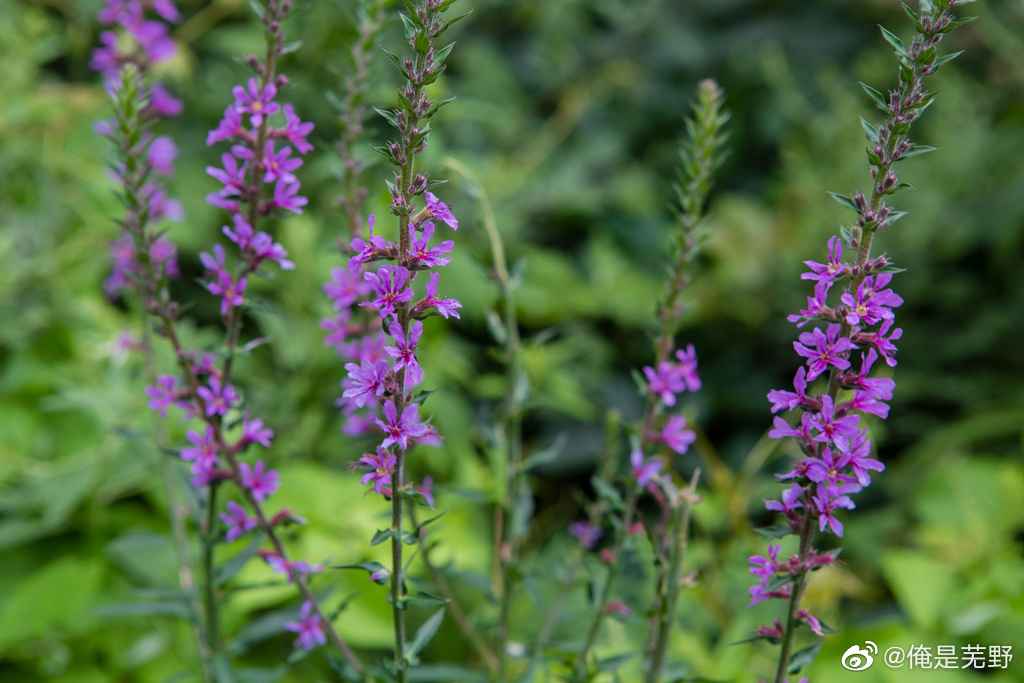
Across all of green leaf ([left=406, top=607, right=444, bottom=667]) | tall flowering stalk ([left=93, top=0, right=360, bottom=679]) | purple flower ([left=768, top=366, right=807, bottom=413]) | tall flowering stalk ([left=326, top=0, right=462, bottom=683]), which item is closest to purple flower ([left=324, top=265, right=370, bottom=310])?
tall flowering stalk ([left=93, top=0, right=360, bottom=679])

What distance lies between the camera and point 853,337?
3.50ft

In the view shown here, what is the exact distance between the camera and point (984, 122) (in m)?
4.01

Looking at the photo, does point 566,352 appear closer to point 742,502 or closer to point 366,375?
point 742,502

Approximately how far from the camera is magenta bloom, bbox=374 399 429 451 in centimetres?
104

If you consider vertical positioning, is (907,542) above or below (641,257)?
below

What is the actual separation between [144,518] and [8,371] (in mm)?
851

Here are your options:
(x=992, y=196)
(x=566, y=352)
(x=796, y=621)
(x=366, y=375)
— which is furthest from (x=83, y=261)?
(x=992, y=196)

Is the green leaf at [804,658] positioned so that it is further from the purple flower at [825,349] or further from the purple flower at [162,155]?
the purple flower at [162,155]

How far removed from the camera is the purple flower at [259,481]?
138 centimetres

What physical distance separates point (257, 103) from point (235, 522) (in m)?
0.75

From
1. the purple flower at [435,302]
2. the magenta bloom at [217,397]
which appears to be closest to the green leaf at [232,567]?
the magenta bloom at [217,397]

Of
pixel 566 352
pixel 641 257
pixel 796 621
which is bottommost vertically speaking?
pixel 796 621

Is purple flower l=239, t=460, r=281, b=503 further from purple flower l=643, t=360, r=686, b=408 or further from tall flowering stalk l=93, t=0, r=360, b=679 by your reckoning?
purple flower l=643, t=360, r=686, b=408

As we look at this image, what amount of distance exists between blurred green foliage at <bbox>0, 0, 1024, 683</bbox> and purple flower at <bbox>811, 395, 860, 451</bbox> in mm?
765
